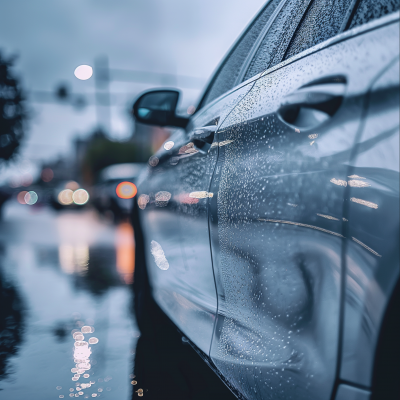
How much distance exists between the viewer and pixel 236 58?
278 centimetres

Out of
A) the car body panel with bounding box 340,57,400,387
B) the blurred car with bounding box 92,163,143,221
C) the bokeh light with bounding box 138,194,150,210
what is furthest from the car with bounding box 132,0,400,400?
the blurred car with bounding box 92,163,143,221

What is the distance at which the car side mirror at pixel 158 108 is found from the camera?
121 inches

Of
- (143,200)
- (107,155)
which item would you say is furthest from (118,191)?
(107,155)

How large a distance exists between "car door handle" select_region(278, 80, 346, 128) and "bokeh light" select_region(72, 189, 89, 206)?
94.8ft

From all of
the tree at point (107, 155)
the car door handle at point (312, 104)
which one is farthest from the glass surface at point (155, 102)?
the tree at point (107, 155)

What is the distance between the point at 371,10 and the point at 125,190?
13.0 meters

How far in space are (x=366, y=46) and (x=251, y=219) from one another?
624mm

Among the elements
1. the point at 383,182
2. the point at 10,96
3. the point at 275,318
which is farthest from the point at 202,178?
the point at 10,96

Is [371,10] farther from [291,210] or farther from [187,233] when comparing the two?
[187,233]

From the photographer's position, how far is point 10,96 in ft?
54.2

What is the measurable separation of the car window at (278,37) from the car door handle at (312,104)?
0.52 m

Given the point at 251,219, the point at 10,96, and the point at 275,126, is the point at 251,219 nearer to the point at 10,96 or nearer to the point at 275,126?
the point at 275,126

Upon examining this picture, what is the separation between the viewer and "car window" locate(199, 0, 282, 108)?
8.20ft

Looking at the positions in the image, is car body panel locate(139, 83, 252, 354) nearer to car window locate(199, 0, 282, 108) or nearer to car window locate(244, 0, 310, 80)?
car window locate(244, 0, 310, 80)
